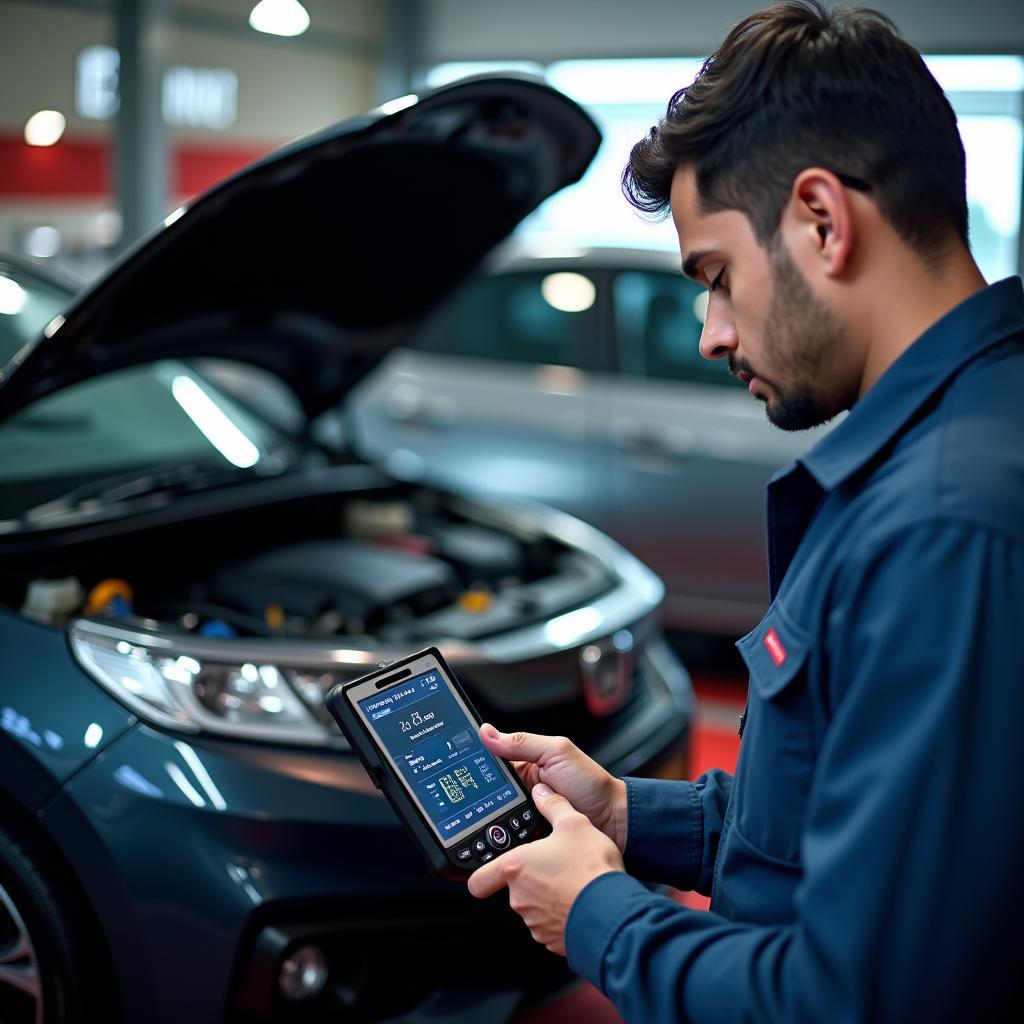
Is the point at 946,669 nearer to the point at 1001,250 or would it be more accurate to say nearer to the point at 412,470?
the point at 412,470

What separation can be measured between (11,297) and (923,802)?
94.4 inches

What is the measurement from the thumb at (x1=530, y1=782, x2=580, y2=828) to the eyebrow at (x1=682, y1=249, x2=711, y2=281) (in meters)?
0.49

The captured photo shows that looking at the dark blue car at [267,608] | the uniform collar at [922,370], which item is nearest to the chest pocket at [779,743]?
the uniform collar at [922,370]

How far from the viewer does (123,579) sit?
2.51 m

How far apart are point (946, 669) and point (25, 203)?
6.30m

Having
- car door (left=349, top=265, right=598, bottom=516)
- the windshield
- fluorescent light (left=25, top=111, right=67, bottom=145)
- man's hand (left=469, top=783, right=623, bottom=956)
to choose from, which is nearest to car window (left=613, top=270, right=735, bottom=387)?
car door (left=349, top=265, right=598, bottom=516)

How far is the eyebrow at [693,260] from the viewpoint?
40.4 inches

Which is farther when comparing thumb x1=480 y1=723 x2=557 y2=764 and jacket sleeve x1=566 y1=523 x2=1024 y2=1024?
thumb x1=480 y1=723 x2=557 y2=764

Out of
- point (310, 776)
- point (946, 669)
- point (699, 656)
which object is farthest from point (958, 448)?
point (699, 656)

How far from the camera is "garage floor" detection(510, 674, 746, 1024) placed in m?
2.42

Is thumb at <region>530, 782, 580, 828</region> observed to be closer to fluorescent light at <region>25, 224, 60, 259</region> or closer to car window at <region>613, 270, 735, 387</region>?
car window at <region>613, 270, 735, 387</region>

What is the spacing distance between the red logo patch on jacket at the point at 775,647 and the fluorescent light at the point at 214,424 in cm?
197

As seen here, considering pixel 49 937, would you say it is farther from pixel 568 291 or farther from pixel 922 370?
pixel 568 291

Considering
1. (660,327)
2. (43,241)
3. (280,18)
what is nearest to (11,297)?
(660,327)
